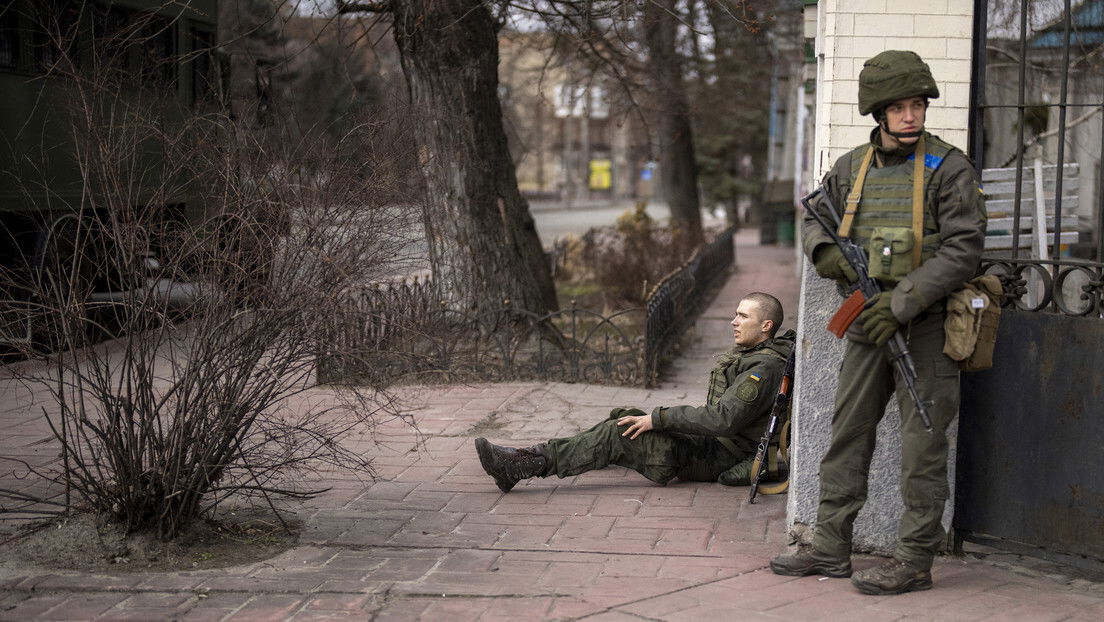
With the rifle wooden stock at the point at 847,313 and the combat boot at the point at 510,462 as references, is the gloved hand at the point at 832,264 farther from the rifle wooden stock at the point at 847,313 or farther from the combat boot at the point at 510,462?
the combat boot at the point at 510,462

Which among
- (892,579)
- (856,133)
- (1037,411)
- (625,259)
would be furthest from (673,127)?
(892,579)

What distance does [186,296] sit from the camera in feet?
15.3

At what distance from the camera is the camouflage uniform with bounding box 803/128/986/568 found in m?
4.11

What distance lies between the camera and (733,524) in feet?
17.3

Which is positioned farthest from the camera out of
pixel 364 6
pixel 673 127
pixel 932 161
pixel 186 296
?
pixel 673 127

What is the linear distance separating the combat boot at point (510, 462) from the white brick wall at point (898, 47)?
2031 millimetres

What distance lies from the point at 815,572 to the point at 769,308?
1.57m

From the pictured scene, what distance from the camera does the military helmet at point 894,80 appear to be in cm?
414

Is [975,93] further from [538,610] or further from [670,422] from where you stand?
[538,610]

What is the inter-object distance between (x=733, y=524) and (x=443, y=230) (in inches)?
209

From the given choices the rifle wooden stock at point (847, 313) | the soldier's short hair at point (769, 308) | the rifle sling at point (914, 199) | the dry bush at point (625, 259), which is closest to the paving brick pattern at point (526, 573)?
the soldier's short hair at point (769, 308)

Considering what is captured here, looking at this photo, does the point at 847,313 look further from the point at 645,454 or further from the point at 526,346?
the point at 526,346

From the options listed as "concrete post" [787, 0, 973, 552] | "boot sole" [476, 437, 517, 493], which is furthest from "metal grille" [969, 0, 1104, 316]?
"boot sole" [476, 437, 517, 493]

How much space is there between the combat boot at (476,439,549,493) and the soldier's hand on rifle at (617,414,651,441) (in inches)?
16.0
